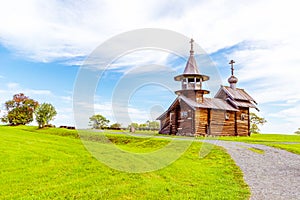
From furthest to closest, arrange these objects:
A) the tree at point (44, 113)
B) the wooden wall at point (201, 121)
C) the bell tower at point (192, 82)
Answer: the tree at point (44, 113), the bell tower at point (192, 82), the wooden wall at point (201, 121)

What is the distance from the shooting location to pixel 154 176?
11695 millimetres

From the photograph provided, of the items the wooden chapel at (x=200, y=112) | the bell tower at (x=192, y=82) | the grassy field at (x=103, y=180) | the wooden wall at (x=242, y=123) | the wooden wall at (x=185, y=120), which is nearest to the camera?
the grassy field at (x=103, y=180)

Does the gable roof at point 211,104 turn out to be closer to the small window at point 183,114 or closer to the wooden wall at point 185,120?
the wooden wall at point 185,120

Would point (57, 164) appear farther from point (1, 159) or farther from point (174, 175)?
point (174, 175)

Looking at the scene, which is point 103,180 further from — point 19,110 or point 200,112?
point 19,110

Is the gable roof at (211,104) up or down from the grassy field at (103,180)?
up

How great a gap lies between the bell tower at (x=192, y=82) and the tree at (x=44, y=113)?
76.9 feet

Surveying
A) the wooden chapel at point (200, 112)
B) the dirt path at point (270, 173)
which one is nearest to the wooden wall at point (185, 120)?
the wooden chapel at point (200, 112)

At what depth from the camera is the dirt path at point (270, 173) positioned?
406 inches

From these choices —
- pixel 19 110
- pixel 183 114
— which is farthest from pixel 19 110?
pixel 183 114

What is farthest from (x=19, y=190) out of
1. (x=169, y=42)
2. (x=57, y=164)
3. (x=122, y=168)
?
(x=169, y=42)

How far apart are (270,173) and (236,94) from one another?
1267 inches

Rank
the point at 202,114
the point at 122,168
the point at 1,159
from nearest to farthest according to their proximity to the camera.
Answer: the point at 122,168, the point at 1,159, the point at 202,114

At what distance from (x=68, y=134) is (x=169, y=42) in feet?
91.7
